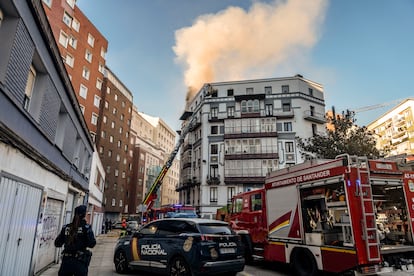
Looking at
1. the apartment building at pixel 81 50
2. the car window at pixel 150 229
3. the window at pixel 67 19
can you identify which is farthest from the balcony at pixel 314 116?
the car window at pixel 150 229

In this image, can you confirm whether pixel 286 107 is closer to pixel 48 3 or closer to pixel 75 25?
pixel 75 25

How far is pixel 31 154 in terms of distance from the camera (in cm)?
664

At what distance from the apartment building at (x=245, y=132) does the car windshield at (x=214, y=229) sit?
28395mm

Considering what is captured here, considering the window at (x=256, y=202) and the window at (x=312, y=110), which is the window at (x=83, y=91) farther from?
the window at (x=312, y=110)

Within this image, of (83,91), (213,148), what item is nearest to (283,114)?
(213,148)

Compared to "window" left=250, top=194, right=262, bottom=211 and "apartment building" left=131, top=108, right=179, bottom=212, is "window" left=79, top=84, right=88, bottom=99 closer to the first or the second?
"apartment building" left=131, top=108, right=179, bottom=212

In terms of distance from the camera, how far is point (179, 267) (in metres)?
7.04

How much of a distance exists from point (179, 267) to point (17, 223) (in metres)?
3.95

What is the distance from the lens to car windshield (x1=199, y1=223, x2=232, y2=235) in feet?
24.0

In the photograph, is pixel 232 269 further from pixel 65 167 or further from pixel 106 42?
pixel 106 42

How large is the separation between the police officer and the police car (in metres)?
2.69

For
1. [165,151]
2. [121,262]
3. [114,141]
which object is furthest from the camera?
[165,151]

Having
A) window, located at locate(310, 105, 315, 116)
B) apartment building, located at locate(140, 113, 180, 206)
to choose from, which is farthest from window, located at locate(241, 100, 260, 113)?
apartment building, located at locate(140, 113, 180, 206)

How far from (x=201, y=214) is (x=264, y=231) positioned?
27.3 meters
